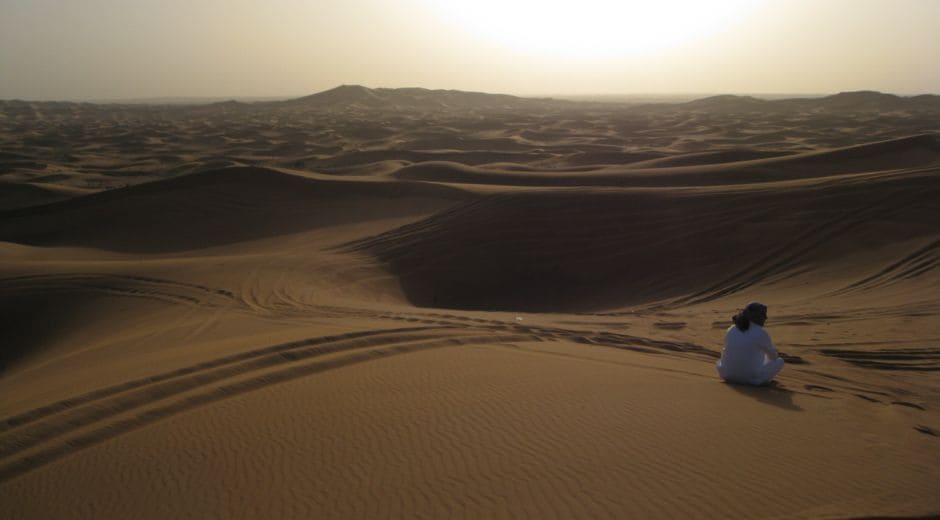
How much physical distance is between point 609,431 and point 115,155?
45491 mm

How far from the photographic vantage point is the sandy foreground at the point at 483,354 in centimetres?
420

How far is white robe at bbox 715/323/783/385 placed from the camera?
581cm

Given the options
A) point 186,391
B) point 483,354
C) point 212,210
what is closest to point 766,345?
point 483,354


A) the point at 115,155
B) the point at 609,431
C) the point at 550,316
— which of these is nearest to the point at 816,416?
the point at 609,431

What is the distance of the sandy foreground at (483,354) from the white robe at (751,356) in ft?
0.56

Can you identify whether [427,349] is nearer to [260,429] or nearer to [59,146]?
[260,429]

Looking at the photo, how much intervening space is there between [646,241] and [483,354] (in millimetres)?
7083

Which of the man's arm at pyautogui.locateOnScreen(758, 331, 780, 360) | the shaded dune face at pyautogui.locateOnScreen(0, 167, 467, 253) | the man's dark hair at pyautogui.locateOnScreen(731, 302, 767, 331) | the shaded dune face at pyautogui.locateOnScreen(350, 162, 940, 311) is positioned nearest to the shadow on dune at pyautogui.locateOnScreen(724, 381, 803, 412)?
the man's arm at pyautogui.locateOnScreen(758, 331, 780, 360)

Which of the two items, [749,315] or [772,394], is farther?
[749,315]

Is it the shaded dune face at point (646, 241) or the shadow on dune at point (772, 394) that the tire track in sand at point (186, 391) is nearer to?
the shadow on dune at point (772, 394)

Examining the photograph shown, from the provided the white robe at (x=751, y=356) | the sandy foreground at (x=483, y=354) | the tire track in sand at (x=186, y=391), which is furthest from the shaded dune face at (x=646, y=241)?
the white robe at (x=751, y=356)

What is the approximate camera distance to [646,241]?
13.3 metres

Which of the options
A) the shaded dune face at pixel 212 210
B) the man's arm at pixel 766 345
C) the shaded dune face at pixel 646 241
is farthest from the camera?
the shaded dune face at pixel 212 210

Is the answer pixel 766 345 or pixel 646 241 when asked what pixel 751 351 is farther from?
pixel 646 241
